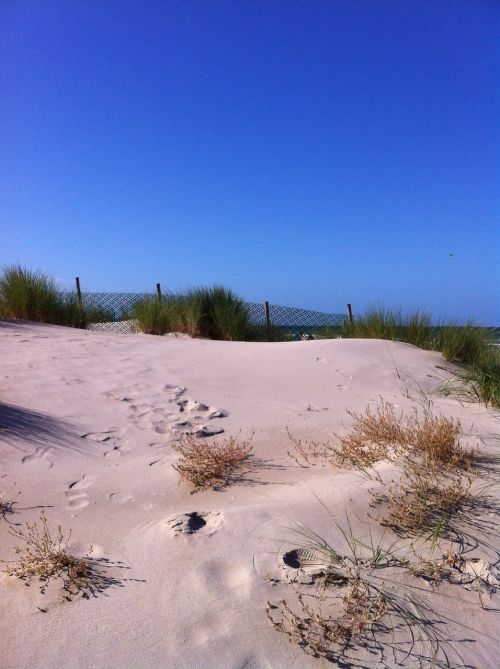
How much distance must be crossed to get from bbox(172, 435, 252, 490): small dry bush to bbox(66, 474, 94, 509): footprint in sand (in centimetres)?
49

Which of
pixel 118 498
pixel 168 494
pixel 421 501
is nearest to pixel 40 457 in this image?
pixel 118 498

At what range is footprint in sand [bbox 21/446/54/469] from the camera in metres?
3.13

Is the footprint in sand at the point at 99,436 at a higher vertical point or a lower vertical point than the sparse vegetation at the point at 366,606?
higher

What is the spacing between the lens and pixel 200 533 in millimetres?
2371

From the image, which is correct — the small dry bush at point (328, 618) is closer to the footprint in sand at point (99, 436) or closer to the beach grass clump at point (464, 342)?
the footprint in sand at point (99, 436)

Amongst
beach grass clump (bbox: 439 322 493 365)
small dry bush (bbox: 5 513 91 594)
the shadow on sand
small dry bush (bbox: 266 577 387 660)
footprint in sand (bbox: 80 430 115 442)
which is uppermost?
beach grass clump (bbox: 439 322 493 365)

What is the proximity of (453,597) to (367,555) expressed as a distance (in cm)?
35

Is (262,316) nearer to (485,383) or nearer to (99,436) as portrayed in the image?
(485,383)

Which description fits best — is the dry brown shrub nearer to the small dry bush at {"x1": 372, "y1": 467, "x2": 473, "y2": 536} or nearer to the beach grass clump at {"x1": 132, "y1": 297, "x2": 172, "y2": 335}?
the small dry bush at {"x1": 372, "y1": 467, "x2": 473, "y2": 536}

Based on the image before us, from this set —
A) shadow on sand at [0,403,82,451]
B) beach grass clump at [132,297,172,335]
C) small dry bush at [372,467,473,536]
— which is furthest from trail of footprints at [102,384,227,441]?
beach grass clump at [132,297,172,335]

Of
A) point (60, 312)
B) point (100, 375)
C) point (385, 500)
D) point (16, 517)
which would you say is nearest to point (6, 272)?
point (60, 312)

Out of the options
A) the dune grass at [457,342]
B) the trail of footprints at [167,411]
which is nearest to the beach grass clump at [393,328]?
the dune grass at [457,342]

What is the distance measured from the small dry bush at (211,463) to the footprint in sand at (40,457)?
0.75 m

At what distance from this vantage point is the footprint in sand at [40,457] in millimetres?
3127
